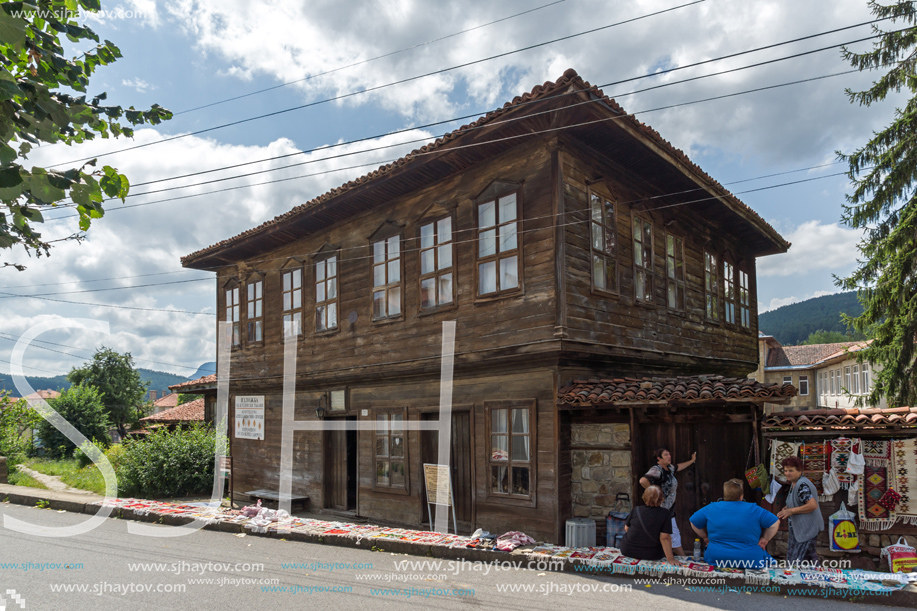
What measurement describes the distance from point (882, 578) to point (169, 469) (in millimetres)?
17124

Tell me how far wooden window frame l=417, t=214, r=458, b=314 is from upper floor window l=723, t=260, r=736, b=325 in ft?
24.6

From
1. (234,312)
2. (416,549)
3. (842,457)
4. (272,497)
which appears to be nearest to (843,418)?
(842,457)

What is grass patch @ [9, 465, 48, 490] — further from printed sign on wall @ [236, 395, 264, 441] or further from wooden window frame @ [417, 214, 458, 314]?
wooden window frame @ [417, 214, 458, 314]

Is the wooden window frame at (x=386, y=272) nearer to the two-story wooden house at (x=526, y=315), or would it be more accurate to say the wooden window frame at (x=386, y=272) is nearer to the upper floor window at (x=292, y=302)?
the two-story wooden house at (x=526, y=315)

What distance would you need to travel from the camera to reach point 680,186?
12523mm

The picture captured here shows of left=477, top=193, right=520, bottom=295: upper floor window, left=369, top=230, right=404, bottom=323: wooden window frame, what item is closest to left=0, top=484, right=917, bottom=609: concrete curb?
left=477, top=193, right=520, bottom=295: upper floor window

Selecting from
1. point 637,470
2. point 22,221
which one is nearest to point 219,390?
point 637,470

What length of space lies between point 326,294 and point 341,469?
410 centimetres

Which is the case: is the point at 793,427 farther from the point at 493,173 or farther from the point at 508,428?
the point at 493,173

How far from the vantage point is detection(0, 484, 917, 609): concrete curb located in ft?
20.3

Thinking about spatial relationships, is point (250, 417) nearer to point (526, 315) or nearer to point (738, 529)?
point (526, 315)

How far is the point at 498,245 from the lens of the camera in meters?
10.9

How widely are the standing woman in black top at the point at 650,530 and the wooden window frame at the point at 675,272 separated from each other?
20.8 ft

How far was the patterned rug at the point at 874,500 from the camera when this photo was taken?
24.6 feet
